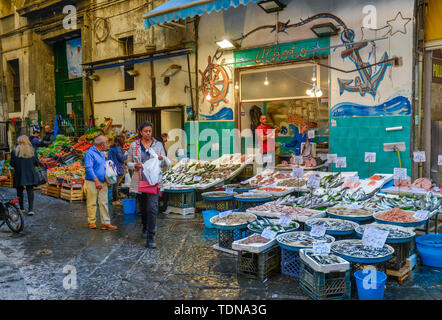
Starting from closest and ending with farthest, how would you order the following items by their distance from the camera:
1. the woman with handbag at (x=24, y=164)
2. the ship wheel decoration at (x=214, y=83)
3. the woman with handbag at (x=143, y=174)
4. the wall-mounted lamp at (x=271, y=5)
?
the woman with handbag at (x=143, y=174), the woman with handbag at (x=24, y=164), the wall-mounted lamp at (x=271, y=5), the ship wheel decoration at (x=214, y=83)

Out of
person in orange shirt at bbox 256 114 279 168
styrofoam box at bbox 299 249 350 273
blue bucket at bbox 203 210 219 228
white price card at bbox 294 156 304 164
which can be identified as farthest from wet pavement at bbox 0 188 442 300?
person in orange shirt at bbox 256 114 279 168

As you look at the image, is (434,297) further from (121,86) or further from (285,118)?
(121,86)

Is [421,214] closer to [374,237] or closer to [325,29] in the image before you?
[374,237]

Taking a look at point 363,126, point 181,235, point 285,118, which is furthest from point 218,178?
point 285,118

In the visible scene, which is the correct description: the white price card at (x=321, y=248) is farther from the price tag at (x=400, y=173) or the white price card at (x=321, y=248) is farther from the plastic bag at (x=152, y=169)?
the price tag at (x=400, y=173)

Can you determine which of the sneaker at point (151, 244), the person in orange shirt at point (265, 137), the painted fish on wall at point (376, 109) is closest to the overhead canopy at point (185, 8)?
the person in orange shirt at point (265, 137)

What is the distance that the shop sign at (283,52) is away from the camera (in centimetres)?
1018

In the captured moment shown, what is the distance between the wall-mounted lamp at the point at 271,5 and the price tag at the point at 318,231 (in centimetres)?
747

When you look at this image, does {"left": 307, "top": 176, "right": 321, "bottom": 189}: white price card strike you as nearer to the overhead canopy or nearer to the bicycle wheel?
the overhead canopy

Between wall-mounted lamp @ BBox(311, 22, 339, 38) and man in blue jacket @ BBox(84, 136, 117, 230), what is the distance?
6.09 meters

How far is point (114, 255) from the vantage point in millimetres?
6258

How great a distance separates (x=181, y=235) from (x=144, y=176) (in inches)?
64.0

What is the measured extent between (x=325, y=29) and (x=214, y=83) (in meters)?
4.14

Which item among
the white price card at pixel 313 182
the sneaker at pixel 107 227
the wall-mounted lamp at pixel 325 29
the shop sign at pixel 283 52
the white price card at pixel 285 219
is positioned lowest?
the sneaker at pixel 107 227
